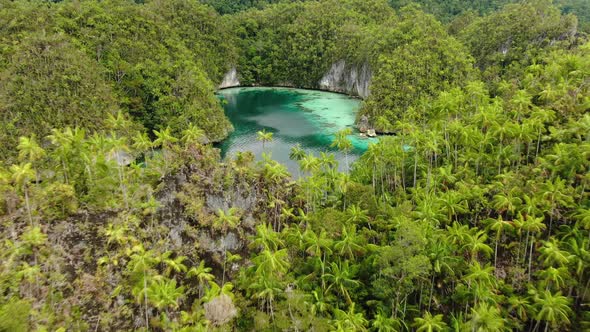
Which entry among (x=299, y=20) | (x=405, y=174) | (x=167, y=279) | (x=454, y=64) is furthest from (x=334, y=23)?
(x=167, y=279)

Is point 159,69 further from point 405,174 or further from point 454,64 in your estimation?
point 454,64

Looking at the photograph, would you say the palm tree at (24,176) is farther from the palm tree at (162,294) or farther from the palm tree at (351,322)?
the palm tree at (351,322)

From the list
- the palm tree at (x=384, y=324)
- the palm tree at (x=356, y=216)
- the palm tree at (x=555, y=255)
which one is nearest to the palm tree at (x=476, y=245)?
the palm tree at (x=555, y=255)

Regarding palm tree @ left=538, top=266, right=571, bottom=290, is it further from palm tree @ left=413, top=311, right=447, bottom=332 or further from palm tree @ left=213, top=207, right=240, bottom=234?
palm tree @ left=213, top=207, right=240, bottom=234

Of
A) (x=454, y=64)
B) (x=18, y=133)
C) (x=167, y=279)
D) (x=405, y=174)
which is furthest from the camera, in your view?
(x=454, y=64)

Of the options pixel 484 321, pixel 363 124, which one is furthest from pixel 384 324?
pixel 363 124

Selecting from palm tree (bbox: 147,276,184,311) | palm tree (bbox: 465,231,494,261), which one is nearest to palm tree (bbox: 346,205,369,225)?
palm tree (bbox: 465,231,494,261)
